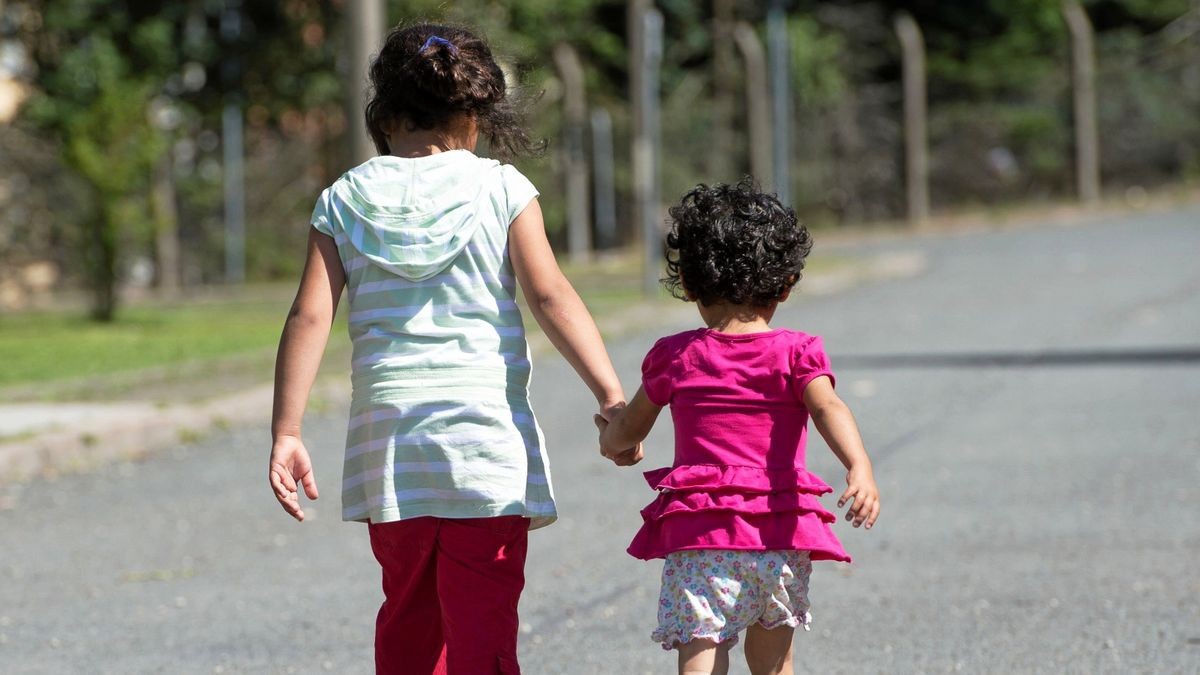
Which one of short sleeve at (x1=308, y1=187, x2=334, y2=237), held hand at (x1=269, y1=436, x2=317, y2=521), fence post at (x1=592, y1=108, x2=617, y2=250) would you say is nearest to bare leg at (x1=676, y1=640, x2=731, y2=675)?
held hand at (x1=269, y1=436, x2=317, y2=521)

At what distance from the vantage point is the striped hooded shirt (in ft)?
11.1

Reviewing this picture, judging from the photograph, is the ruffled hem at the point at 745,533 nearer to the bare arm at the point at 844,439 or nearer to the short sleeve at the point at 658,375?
the bare arm at the point at 844,439

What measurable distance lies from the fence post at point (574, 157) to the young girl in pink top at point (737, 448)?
70.8 feet

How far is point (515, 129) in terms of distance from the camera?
11.9 feet

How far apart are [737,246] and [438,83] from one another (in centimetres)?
66

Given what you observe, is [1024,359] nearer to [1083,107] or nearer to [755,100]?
[755,100]

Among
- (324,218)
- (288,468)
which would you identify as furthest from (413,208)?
(288,468)

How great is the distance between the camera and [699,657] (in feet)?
11.3

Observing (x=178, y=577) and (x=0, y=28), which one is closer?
(x=178, y=577)

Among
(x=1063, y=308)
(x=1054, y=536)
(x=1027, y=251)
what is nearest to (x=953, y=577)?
(x=1054, y=536)

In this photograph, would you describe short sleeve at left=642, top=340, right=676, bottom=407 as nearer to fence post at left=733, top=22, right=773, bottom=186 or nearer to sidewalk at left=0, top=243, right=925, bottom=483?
sidewalk at left=0, top=243, right=925, bottom=483

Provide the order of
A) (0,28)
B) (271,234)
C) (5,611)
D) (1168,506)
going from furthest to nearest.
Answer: (0,28), (271,234), (1168,506), (5,611)

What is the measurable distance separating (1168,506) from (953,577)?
1548 millimetres

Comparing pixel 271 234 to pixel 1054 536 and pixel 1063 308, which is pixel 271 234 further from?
pixel 1054 536
